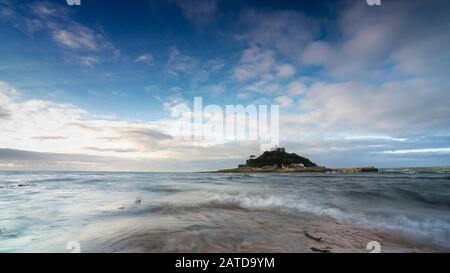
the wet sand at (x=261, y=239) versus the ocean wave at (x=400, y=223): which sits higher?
the wet sand at (x=261, y=239)

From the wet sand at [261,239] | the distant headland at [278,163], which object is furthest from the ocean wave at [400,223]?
the distant headland at [278,163]

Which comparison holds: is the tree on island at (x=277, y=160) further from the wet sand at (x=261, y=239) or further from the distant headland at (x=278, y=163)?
the wet sand at (x=261, y=239)

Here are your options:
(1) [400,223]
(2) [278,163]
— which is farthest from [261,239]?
(2) [278,163]

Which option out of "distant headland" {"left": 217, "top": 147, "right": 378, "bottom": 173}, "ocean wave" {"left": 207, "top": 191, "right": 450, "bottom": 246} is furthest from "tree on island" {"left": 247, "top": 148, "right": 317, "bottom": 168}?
"ocean wave" {"left": 207, "top": 191, "right": 450, "bottom": 246}

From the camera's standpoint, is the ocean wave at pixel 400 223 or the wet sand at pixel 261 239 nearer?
the wet sand at pixel 261 239

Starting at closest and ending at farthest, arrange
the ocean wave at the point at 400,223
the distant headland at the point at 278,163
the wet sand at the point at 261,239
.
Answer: the wet sand at the point at 261,239
the ocean wave at the point at 400,223
the distant headland at the point at 278,163

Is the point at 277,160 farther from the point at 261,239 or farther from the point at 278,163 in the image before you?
the point at 261,239

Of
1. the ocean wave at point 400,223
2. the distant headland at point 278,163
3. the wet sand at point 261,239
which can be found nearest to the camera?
the wet sand at point 261,239

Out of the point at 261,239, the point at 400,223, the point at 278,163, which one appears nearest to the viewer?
the point at 261,239

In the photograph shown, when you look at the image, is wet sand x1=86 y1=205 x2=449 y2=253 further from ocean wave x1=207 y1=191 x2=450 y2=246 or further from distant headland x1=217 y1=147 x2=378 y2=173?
distant headland x1=217 y1=147 x2=378 y2=173

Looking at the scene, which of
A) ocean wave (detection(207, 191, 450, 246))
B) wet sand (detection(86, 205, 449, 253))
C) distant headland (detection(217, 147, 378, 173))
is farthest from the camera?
distant headland (detection(217, 147, 378, 173))

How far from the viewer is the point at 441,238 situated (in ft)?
18.9
